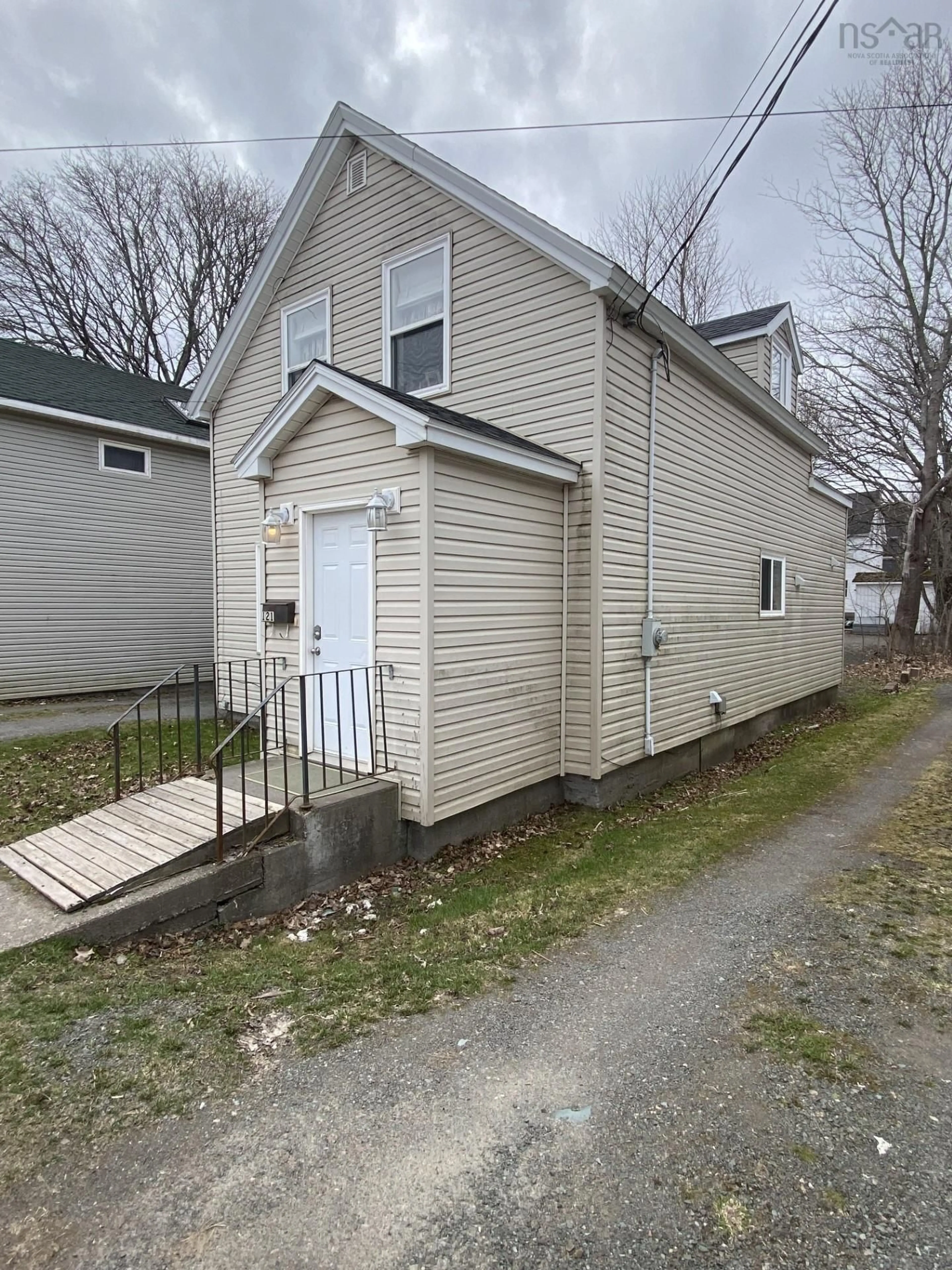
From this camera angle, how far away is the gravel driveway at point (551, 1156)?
2.01 meters

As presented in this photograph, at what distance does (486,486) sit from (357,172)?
5292 mm

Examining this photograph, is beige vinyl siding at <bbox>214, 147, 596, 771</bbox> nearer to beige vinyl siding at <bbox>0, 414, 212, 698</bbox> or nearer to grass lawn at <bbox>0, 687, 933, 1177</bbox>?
grass lawn at <bbox>0, 687, 933, 1177</bbox>

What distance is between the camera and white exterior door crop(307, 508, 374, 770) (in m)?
5.76

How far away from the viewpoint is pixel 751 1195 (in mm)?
2170

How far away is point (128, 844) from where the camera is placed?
4.51 meters

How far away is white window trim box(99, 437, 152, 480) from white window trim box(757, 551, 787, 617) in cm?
1122

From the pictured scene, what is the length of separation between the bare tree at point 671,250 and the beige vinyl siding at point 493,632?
61.2 ft

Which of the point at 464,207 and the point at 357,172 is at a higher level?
the point at 357,172

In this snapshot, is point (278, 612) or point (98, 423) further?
point (98, 423)

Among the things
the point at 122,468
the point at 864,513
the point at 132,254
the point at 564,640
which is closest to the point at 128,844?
the point at 564,640

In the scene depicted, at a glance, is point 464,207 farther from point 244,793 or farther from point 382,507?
point 244,793

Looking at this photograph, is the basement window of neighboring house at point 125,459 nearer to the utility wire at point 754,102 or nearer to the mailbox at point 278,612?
the mailbox at point 278,612

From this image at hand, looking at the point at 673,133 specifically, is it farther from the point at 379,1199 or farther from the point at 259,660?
the point at 379,1199

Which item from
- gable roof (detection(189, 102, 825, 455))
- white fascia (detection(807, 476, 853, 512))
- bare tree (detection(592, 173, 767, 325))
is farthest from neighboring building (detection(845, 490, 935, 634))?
gable roof (detection(189, 102, 825, 455))
